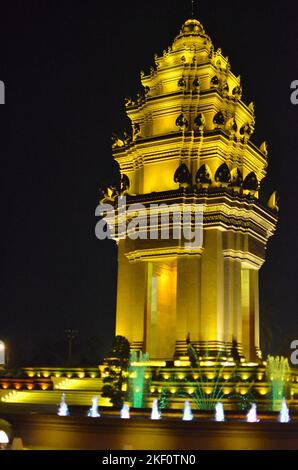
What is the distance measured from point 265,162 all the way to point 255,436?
2115 centimetres

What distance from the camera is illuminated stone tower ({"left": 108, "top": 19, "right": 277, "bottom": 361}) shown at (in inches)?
1267

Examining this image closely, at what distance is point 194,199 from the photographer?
106 ft

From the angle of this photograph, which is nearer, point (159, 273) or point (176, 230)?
point (176, 230)

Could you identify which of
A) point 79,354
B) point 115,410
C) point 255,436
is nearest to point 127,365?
point 115,410

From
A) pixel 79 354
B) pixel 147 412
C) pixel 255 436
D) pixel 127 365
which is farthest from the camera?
pixel 79 354

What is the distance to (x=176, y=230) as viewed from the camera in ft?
107

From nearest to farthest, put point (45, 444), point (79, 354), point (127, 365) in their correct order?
point (45, 444) < point (127, 365) < point (79, 354)

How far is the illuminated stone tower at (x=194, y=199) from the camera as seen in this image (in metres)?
32.2

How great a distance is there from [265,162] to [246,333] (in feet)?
30.1

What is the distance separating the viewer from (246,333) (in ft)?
113
